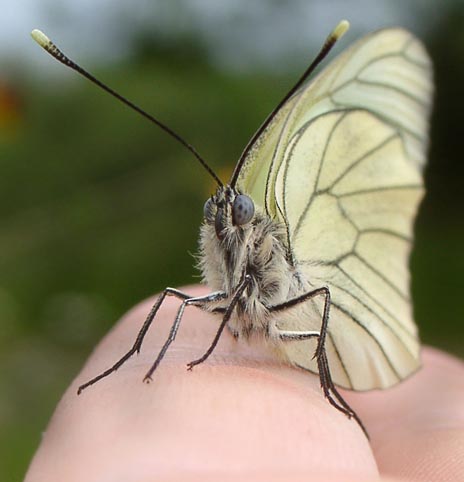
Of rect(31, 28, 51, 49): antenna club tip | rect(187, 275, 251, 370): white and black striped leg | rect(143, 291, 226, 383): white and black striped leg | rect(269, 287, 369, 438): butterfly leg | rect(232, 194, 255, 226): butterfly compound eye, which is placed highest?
rect(31, 28, 51, 49): antenna club tip

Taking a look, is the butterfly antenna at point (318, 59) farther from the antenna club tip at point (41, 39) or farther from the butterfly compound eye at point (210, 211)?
the antenna club tip at point (41, 39)

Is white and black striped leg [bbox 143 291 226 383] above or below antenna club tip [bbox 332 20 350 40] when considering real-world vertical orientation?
below

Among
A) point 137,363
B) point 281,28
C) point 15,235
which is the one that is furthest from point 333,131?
point 281,28

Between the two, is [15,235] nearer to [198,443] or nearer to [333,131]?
[333,131]

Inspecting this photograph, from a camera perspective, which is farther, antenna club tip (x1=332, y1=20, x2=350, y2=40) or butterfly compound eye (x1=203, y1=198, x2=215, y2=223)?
butterfly compound eye (x1=203, y1=198, x2=215, y2=223)

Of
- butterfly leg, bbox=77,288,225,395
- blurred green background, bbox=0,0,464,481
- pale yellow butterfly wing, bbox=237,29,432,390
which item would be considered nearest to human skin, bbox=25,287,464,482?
butterfly leg, bbox=77,288,225,395

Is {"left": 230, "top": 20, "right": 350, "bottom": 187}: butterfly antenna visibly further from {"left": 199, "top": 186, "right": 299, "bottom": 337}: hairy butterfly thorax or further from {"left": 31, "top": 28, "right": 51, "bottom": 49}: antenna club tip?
{"left": 31, "top": 28, "right": 51, "bottom": 49}: antenna club tip

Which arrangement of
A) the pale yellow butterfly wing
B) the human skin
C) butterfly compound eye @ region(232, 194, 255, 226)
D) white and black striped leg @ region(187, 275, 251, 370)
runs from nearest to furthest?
the human skin
white and black striped leg @ region(187, 275, 251, 370)
butterfly compound eye @ region(232, 194, 255, 226)
the pale yellow butterfly wing

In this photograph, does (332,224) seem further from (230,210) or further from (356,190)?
(230,210)
